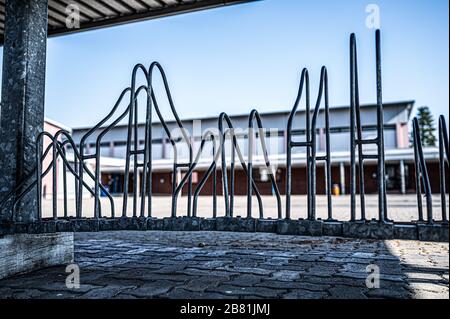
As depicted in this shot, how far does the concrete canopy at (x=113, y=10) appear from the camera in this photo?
528cm

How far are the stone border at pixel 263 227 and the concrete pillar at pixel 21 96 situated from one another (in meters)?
0.60

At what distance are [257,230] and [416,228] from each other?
1188mm

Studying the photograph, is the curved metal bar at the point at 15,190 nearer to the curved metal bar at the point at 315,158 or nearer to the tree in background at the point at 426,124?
the curved metal bar at the point at 315,158

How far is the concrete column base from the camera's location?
12.2 ft

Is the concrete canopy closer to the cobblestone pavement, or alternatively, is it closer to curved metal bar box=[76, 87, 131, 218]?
curved metal bar box=[76, 87, 131, 218]

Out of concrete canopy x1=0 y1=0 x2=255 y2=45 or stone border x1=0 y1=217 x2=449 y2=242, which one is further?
concrete canopy x1=0 y1=0 x2=255 y2=45

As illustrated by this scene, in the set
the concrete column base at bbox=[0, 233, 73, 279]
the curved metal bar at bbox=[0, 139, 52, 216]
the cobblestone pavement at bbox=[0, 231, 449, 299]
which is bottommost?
the cobblestone pavement at bbox=[0, 231, 449, 299]

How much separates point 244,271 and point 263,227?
0.97m

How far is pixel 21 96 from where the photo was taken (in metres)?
4.22

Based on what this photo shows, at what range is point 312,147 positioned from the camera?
335 cm

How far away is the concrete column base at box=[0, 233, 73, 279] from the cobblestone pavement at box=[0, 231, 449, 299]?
0.13 metres

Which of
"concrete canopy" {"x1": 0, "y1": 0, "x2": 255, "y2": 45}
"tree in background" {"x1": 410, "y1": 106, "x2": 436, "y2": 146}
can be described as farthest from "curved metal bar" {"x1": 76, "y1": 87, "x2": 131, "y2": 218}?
"tree in background" {"x1": 410, "y1": 106, "x2": 436, "y2": 146}

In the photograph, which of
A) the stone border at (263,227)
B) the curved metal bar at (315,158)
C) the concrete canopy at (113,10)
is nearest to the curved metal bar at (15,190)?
the stone border at (263,227)
